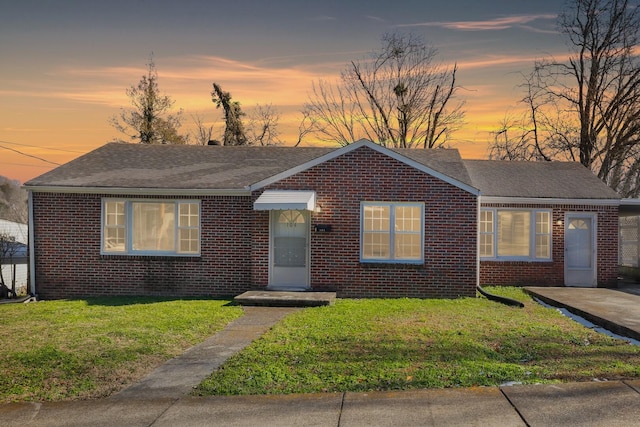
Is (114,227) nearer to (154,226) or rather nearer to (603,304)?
(154,226)

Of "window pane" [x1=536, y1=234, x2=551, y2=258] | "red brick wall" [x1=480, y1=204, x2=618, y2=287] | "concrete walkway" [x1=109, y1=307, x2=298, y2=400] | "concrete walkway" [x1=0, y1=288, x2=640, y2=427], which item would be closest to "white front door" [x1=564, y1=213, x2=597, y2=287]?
"red brick wall" [x1=480, y1=204, x2=618, y2=287]

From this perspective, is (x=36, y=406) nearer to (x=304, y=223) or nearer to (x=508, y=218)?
(x=304, y=223)

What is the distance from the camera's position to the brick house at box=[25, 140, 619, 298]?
48.7 feet

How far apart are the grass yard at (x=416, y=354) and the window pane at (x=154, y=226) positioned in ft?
19.1

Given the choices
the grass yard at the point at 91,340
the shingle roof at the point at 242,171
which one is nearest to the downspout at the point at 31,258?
the shingle roof at the point at 242,171

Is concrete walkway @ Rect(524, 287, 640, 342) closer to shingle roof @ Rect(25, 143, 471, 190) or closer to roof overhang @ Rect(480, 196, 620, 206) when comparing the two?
roof overhang @ Rect(480, 196, 620, 206)

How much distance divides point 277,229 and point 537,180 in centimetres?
875

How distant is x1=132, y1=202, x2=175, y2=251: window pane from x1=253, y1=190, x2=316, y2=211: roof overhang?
2.99 m

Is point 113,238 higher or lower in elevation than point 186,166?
lower

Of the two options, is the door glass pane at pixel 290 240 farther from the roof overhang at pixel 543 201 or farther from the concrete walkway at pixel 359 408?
the concrete walkway at pixel 359 408

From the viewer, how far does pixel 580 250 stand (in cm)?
1741

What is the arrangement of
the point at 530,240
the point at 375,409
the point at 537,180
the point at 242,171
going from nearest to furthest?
1. the point at 375,409
2. the point at 242,171
3. the point at 530,240
4. the point at 537,180

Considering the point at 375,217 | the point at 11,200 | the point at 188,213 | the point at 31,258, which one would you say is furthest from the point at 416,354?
the point at 11,200

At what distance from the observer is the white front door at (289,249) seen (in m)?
15.1
